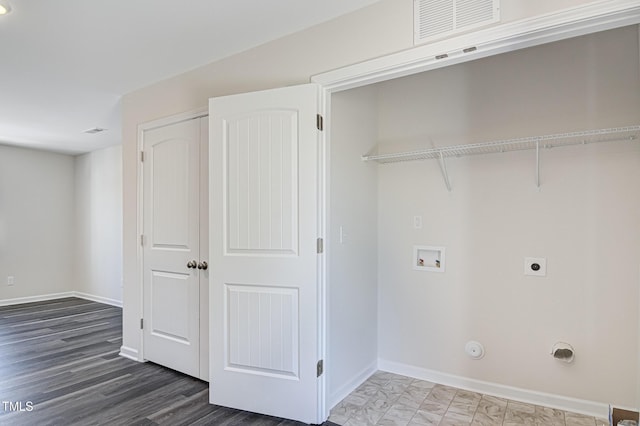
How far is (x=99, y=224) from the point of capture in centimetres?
604

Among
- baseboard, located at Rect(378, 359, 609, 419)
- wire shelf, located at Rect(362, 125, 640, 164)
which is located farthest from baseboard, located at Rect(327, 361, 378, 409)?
wire shelf, located at Rect(362, 125, 640, 164)

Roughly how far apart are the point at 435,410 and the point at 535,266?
1.17 meters

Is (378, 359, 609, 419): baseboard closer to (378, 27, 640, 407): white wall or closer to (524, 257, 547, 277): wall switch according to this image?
(378, 27, 640, 407): white wall

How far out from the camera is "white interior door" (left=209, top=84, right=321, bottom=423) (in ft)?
7.42

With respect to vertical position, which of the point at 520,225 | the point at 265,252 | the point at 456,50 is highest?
the point at 456,50

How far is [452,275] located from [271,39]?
2.14 metres

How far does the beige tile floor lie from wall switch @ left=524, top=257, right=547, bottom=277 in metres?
0.88

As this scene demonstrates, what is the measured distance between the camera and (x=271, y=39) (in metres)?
2.52

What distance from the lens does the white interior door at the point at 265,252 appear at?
2262 millimetres

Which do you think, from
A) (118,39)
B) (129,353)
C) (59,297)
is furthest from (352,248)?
(59,297)

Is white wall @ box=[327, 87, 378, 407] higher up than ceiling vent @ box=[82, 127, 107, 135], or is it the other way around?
ceiling vent @ box=[82, 127, 107, 135]

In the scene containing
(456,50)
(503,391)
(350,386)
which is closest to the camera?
(456,50)

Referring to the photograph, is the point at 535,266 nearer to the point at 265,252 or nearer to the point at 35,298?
the point at 265,252

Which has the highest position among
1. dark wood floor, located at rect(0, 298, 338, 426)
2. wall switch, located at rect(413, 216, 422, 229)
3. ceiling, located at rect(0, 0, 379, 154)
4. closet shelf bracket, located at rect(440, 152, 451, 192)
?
ceiling, located at rect(0, 0, 379, 154)
